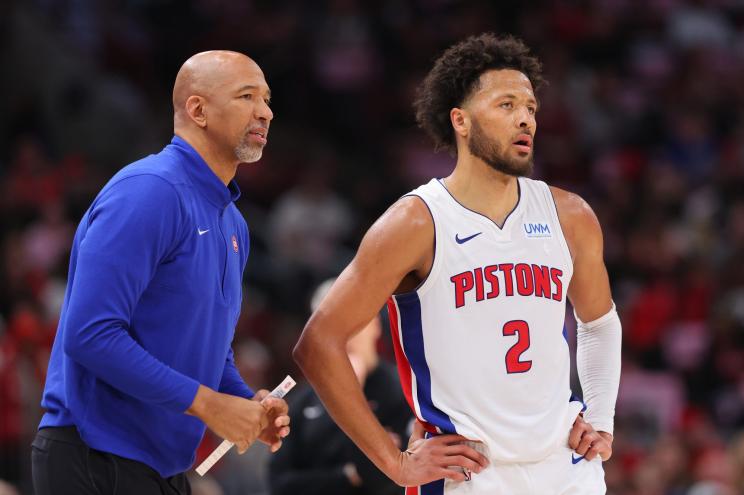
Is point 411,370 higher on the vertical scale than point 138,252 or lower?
lower

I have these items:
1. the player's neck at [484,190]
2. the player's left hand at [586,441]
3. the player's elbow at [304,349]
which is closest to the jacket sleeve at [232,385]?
the player's elbow at [304,349]

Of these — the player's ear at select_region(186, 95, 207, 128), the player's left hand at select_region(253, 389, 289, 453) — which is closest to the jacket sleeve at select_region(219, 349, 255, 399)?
the player's left hand at select_region(253, 389, 289, 453)

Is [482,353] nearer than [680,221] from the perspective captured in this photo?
Yes

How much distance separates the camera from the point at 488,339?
4051 mm

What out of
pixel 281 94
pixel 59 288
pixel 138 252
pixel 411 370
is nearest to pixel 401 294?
pixel 411 370

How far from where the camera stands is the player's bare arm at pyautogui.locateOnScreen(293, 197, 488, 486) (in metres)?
4.04

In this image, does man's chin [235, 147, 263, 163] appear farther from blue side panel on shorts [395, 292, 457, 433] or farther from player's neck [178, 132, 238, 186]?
blue side panel on shorts [395, 292, 457, 433]

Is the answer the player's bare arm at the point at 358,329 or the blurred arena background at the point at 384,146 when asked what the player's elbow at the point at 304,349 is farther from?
the blurred arena background at the point at 384,146

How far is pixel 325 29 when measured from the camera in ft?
44.7

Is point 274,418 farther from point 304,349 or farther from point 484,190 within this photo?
point 484,190

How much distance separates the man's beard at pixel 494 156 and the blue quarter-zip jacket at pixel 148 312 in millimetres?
945

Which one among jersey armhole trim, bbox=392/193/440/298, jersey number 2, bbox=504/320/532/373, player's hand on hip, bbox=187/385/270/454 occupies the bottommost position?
player's hand on hip, bbox=187/385/270/454

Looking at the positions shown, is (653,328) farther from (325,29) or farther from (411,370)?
(411,370)

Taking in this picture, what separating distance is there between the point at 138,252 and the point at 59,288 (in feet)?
21.5
